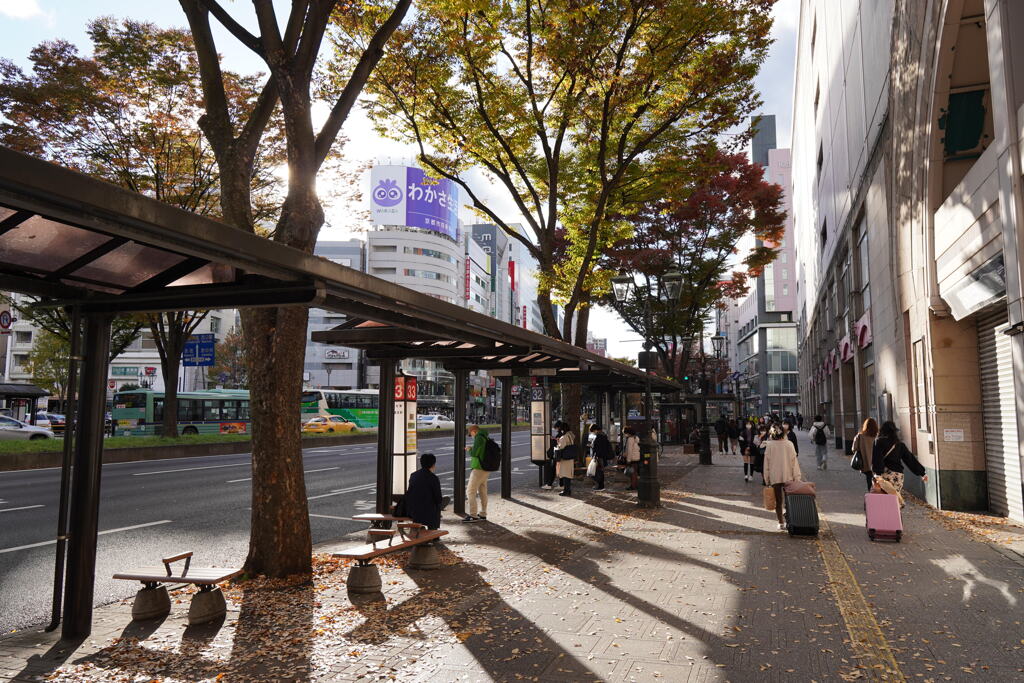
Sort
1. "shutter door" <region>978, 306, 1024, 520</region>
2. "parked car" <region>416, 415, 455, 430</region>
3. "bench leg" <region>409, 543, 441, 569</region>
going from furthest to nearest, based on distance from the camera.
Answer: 1. "parked car" <region>416, 415, 455, 430</region>
2. "shutter door" <region>978, 306, 1024, 520</region>
3. "bench leg" <region>409, 543, 441, 569</region>

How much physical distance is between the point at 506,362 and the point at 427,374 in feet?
253

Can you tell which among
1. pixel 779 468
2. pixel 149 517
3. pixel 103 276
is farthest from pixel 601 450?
pixel 103 276

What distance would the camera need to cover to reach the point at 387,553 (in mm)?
7379

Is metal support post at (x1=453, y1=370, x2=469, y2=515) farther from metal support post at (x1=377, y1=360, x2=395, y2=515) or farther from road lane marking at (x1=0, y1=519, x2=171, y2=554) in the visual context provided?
road lane marking at (x1=0, y1=519, x2=171, y2=554)

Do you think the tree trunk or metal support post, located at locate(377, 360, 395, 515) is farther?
metal support post, located at locate(377, 360, 395, 515)

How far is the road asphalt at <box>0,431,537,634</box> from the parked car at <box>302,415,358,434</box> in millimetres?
21662

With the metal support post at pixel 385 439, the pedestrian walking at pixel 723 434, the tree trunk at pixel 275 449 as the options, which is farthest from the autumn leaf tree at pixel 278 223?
the pedestrian walking at pixel 723 434

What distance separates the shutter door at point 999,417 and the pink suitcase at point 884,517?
8.99 ft

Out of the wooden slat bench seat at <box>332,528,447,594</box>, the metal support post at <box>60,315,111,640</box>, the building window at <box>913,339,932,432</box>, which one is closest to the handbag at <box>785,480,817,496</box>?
the building window at <box>913,339,932,432</box>

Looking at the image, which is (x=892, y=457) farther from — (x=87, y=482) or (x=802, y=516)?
(x=87, y=482)

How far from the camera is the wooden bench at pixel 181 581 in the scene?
6.05m

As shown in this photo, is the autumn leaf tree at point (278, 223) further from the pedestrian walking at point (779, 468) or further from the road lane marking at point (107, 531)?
the pedestrian walking at point (779, 468)

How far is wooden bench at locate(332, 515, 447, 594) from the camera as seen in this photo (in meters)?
7.13

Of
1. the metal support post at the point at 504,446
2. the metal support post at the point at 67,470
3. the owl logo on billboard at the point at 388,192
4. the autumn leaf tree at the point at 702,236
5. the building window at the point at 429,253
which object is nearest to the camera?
the metal support post at the point at 67,470
